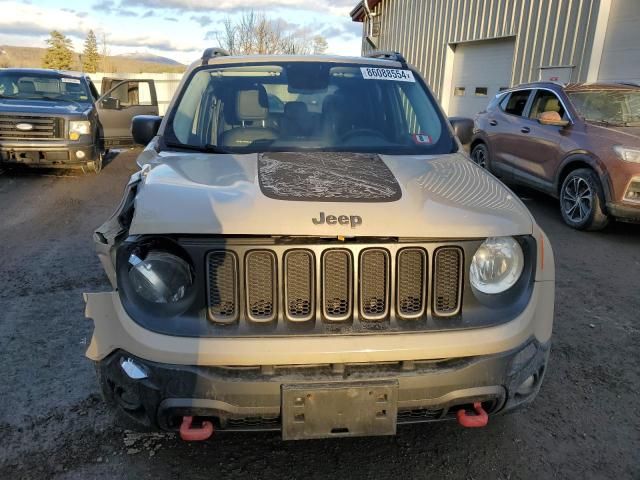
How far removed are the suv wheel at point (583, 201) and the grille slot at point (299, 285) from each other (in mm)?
5341

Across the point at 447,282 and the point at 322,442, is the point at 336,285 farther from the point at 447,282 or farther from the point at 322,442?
the point at 322,442

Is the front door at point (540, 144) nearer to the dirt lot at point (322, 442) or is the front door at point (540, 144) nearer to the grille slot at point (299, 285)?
the dirt lot at point (322, 442)

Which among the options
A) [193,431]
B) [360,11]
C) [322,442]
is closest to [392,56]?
[322,442]

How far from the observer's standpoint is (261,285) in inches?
82.7

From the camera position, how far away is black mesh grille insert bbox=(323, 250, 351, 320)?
209cm

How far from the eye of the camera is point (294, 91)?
360cm

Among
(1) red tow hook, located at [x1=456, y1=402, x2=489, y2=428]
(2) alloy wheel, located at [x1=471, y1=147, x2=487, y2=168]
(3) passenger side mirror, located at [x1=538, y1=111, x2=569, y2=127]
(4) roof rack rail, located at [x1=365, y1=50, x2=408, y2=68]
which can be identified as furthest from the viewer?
(2) alloy wheel, located at [x1=471, y1=147, x2=487, y2=168]

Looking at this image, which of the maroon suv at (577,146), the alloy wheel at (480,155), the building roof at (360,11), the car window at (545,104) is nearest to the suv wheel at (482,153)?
the alloy wheel at (480,155)

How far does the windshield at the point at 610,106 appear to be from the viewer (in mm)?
6711

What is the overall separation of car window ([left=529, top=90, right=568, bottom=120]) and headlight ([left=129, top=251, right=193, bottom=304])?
652 centimetres

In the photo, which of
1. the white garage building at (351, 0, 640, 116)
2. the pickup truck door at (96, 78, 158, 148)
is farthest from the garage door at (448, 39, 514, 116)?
the pickup truck door at (96, 78, 158, 148)

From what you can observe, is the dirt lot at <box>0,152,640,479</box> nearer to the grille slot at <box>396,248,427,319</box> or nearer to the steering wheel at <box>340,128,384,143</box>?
the grille slot at <box>396,248,427,319</box>

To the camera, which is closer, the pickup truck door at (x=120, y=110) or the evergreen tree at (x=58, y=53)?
the pickup truck door at (x=120, y=110)

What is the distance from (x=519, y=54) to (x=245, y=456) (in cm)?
1257
